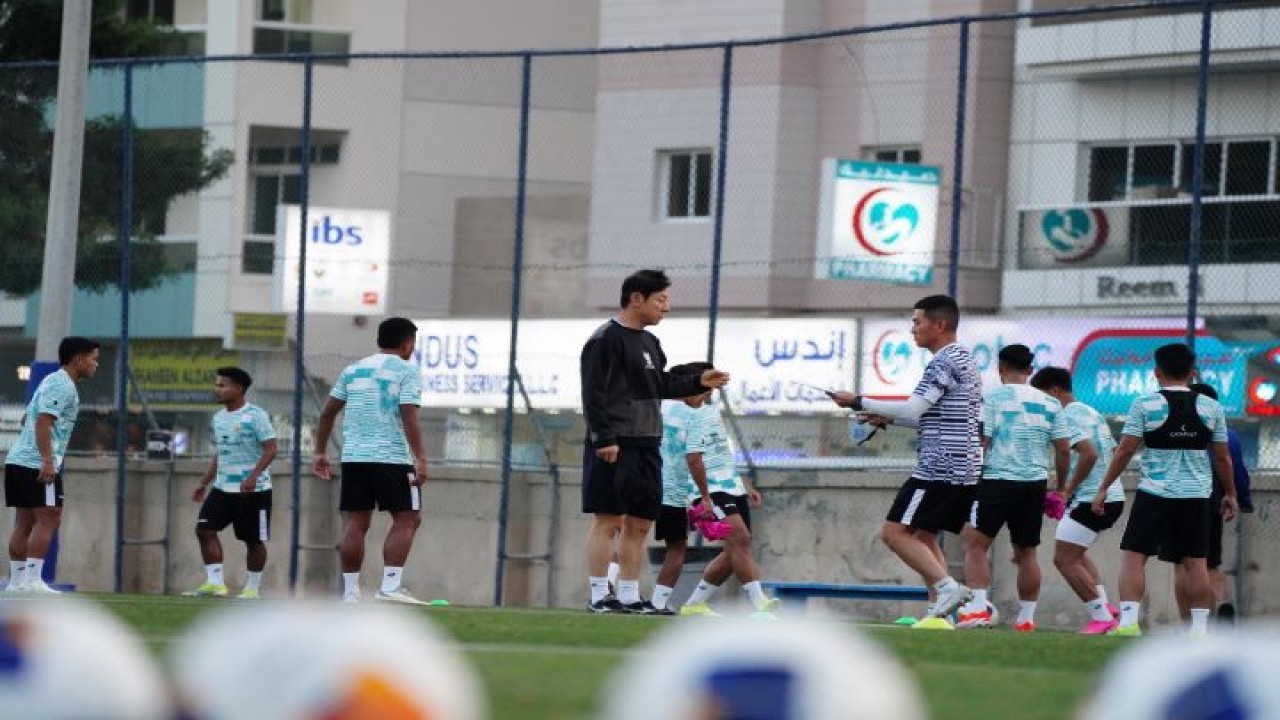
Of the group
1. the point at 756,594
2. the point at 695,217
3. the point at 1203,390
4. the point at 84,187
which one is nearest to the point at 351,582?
the point at 756,594

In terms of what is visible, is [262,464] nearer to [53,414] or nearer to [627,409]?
[53,414]

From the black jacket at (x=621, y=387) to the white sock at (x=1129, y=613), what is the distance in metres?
3.05

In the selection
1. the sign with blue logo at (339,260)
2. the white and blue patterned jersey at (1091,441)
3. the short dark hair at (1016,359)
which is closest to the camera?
the short dark hair at (1016,359)

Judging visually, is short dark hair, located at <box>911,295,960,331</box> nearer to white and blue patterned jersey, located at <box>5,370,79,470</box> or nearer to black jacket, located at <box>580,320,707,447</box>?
black jacket, located at <box>580,320,707,447</box>

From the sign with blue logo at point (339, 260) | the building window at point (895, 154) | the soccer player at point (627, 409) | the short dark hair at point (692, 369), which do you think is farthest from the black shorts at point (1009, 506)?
the building window at point (895, 154)

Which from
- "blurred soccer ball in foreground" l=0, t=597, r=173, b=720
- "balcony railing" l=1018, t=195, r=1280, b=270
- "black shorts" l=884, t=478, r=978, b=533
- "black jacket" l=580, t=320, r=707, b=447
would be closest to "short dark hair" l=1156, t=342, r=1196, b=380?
"black shorts" l=884, t=478, r=978, b=533

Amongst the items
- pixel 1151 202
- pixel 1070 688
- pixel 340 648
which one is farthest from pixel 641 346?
pixel 1151 202

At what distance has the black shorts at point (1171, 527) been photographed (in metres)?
15.8

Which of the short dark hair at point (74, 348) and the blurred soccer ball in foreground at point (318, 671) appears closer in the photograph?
the blurred soccer ball in foreground at point (318, 671)

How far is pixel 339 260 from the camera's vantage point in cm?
3128

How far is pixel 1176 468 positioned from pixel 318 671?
1203cm

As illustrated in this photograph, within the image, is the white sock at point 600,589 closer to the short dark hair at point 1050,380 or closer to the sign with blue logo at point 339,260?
the short dark hair at point 1050,380

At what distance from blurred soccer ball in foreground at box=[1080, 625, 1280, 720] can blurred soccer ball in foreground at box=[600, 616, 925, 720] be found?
407mm

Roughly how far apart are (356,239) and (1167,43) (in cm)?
1068
